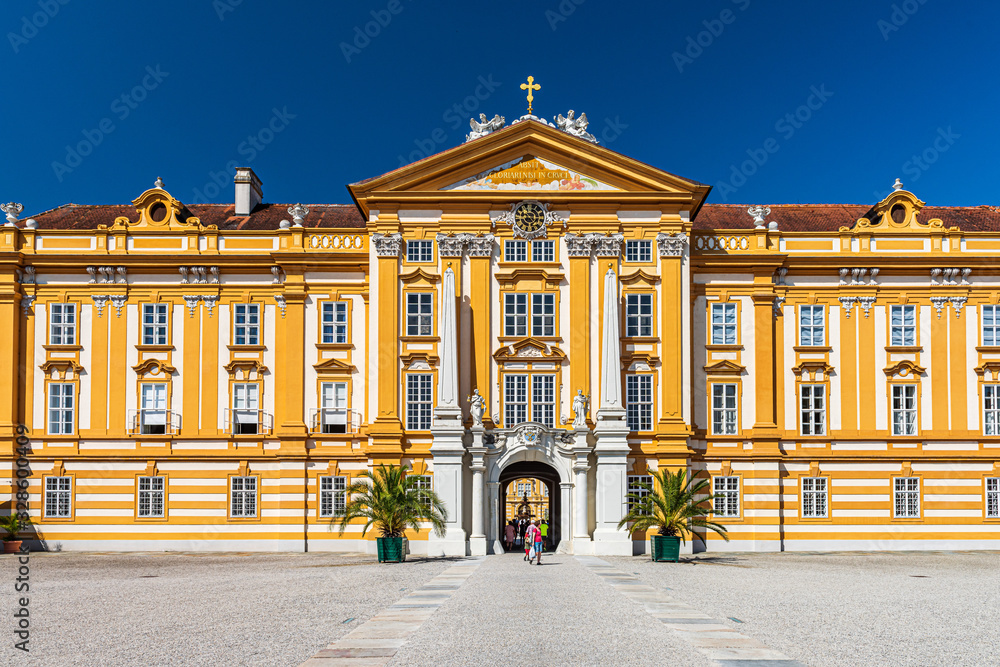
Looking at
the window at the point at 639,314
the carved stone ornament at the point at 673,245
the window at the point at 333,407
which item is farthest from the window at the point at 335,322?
the carved stone ornament at the point at 673,245

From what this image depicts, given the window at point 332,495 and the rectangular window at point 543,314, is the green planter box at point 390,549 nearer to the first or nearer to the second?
the window at point 332,495

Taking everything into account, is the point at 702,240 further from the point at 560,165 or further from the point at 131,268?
the point at 131,268

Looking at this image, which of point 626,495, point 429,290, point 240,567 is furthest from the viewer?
point 429,290

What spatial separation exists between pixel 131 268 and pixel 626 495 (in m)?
25.6

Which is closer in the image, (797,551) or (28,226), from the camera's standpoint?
(797,551)

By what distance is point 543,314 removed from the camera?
160ft

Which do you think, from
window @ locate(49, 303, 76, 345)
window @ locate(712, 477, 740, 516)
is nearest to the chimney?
window @ locate(49, 303, 76, 345)

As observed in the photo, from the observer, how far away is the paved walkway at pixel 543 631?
56.0 ft

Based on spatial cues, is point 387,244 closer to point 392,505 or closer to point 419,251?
point 419,251

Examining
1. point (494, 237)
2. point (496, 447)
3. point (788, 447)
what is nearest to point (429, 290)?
point (494, 237)

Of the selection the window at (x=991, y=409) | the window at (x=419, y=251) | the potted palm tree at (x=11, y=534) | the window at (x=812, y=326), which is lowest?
the potted palm tree at (x=11, y=534)

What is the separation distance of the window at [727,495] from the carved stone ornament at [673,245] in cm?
1058

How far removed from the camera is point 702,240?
167 ft

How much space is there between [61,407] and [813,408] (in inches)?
1398
